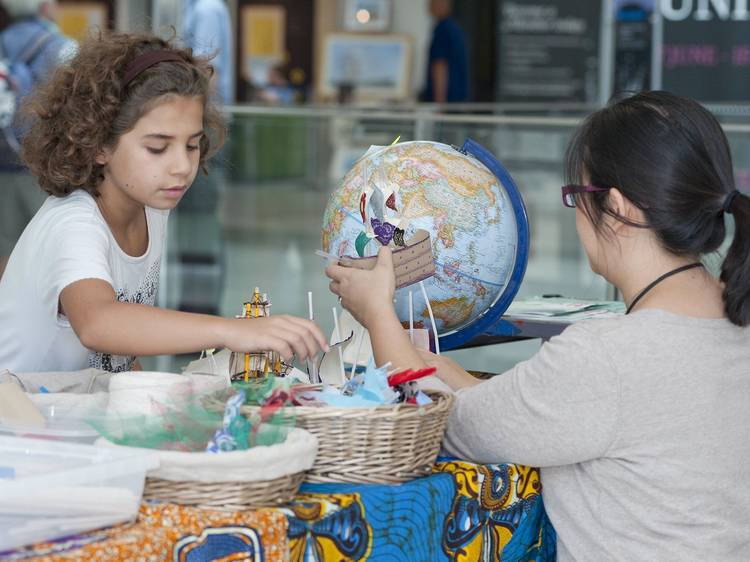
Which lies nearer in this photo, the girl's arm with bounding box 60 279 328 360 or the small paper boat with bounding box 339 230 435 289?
the girl's arm with bounding box 60 279 328 360

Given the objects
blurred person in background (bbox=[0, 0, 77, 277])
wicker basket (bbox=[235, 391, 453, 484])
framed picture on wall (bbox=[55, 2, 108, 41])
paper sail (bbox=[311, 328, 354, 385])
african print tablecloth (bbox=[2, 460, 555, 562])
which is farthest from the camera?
framed picture on wall (bbox=[55, 2, 108, 41])

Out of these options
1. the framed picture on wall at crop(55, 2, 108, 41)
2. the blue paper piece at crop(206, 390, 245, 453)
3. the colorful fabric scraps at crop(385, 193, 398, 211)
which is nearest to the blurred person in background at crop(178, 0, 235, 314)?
the colorful fabric scraps at crop(385, 193, 398, 211)

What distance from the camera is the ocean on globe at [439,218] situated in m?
2.05

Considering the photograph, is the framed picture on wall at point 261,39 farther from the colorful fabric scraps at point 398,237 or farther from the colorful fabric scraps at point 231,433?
the colorful fabric scraps at point 231,433

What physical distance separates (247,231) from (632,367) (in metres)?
4.96

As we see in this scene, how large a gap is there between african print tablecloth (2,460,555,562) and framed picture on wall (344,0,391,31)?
1021 cm

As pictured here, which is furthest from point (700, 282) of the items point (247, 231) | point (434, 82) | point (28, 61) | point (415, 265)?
point (434, 82)

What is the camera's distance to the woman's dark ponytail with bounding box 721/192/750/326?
1704 millimetres

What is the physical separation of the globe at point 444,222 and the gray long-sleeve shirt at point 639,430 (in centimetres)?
39

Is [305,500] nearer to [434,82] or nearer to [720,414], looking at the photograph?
[720,414]

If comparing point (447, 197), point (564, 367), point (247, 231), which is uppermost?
point (447, 197)

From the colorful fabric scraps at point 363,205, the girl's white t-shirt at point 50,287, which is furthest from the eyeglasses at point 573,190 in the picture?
the girl's white t-shirt at point 50,287

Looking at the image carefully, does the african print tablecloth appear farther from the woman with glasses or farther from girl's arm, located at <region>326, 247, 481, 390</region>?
girl's arm, located at <region>326, 247, 481, 390</region>

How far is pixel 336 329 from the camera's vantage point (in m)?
2.03
